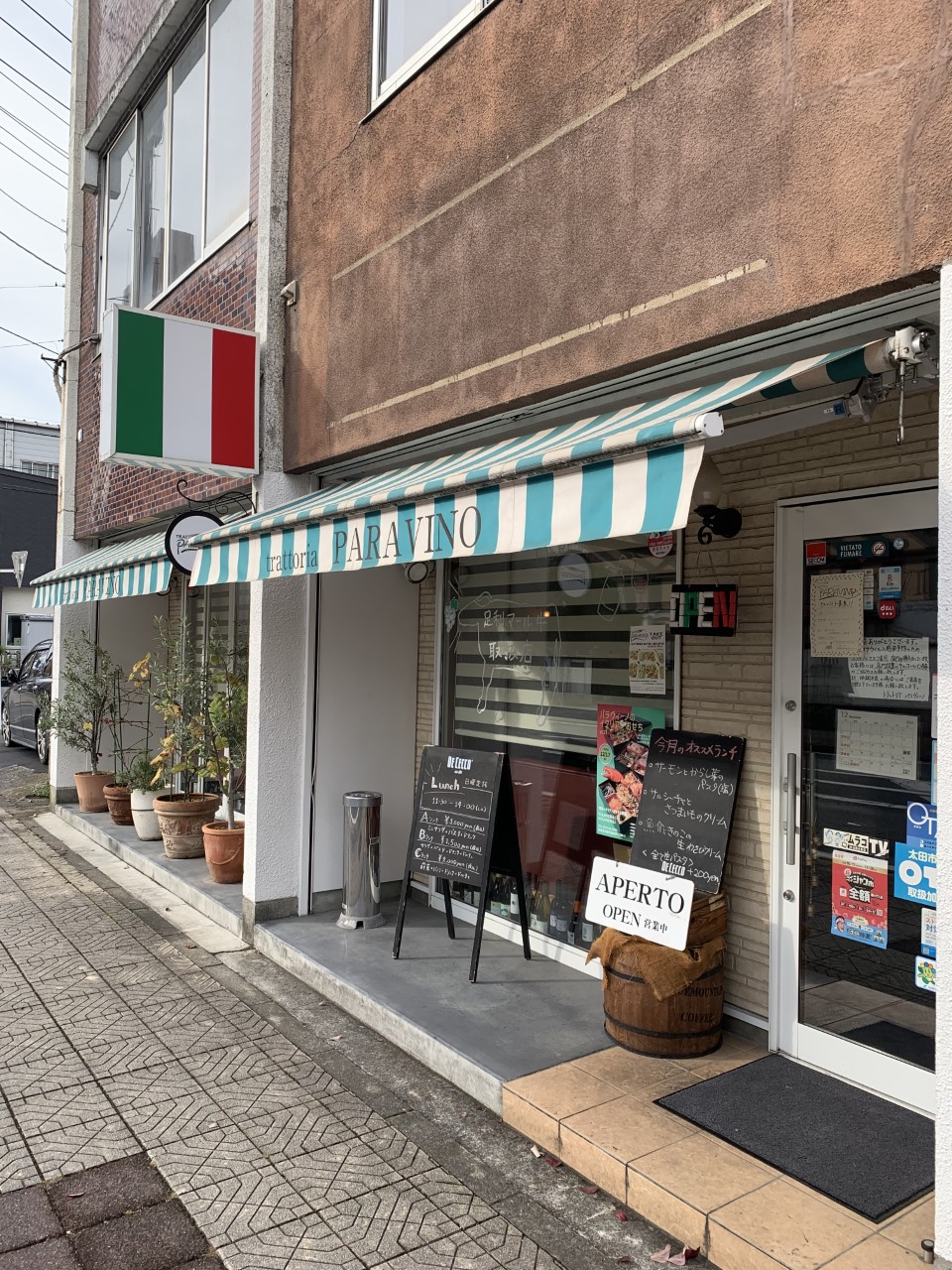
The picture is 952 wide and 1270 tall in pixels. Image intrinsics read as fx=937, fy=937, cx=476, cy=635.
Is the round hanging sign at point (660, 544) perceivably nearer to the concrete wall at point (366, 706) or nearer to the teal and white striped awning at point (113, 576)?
the concrete wall at point (366, 706)

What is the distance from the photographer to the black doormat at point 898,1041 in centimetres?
379

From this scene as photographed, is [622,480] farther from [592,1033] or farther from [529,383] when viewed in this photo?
[592,1033]

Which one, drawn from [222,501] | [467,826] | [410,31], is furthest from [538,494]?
[222,501]

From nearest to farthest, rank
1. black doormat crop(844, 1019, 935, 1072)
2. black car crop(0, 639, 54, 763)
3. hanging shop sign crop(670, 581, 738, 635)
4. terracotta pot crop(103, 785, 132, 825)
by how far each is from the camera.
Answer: black doormat crop(844, 1019, 935, 1072) → hanging shop sign crop(670, 581, 738, 635) → terracotta pot crop(103, 785, 132, 825) → black car crop(0, 639, 54, 763)

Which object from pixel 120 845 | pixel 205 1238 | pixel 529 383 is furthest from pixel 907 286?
pixel 120 845

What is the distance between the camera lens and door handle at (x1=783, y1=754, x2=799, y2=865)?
430 centimetres

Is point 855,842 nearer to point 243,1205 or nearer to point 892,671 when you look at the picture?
point 892,671

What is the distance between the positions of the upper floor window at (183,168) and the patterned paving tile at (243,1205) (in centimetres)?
651

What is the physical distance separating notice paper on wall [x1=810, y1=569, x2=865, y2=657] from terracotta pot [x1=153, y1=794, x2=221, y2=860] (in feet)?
20.4

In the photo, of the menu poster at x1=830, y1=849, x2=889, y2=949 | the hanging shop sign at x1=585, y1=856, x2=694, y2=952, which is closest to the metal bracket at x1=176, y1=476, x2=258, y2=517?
the hanging shop sign at x1=585, y1=856, x2=694, y2=952

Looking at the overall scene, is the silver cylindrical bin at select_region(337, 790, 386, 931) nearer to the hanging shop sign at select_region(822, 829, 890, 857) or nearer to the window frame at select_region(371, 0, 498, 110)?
the hanging shop sign at select_region(822, 829, 890, 857)

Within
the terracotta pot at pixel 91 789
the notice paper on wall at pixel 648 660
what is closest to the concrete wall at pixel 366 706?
the notice paper on wall at pixel 648 660

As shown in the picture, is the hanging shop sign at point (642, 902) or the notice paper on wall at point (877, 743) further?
the hanging shop sign at point (642, 902)

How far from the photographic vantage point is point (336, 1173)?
142 inches
